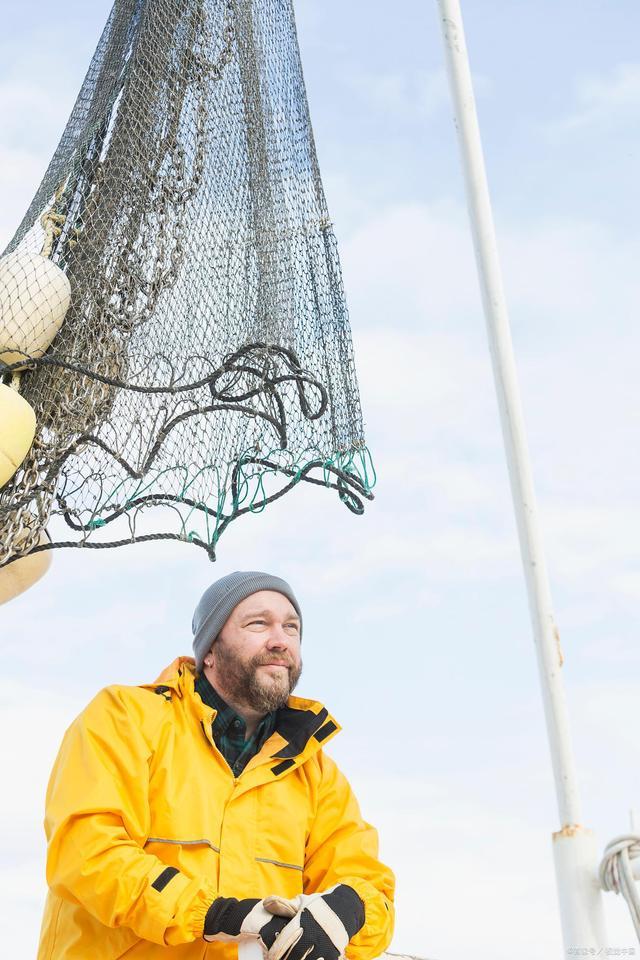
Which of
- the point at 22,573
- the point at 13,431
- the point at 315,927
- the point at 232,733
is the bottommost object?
the point at 315,927

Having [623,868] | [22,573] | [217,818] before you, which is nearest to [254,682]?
[217,818]

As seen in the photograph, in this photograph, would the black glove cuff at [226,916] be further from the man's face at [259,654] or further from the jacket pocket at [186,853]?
the man's face at [259,654]

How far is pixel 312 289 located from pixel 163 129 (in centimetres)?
78

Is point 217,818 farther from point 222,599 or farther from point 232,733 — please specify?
point 222,599

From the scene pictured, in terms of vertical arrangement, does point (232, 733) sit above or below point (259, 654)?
below

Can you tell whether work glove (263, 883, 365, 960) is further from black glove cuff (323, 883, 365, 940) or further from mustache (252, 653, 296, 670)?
mustache (252, 653, 296, 670)

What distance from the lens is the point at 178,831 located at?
9.34 feet

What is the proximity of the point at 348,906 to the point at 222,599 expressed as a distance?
3.09 ft

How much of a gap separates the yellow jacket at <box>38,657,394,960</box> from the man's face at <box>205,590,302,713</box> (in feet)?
0.32

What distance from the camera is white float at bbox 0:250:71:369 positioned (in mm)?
3686

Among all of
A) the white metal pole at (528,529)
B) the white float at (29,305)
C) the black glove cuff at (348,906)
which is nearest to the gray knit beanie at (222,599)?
the black glove cuff at (348,906)

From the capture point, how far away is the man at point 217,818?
8.59 ft

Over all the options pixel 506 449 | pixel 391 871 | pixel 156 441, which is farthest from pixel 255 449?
pixel 391 871

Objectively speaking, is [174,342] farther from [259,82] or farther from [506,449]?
[506,449]
